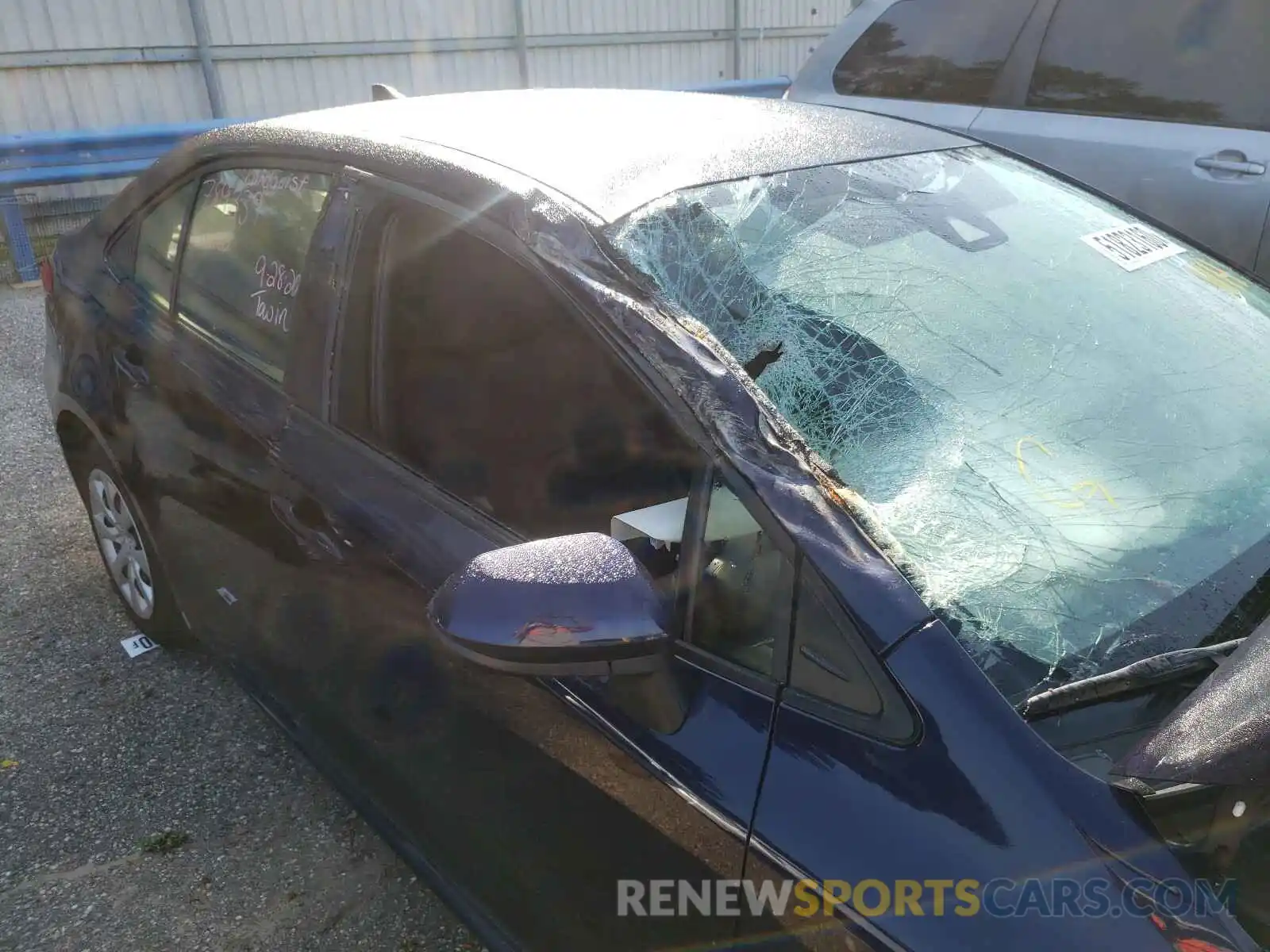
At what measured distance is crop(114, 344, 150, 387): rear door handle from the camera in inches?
103

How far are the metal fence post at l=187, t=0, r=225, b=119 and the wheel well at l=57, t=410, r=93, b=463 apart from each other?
7.12 metres

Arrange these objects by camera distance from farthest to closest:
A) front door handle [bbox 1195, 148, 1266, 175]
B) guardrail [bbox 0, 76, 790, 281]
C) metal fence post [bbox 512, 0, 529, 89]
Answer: metal fence post [bbox 512, 0, 529, 89], guardrail [bbox 0, 76, 790, 281], front door handle [bbox 1195, 148, 1266, 175]

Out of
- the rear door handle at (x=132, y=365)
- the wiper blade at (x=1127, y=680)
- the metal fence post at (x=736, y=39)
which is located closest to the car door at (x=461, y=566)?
the wiper blade at (x=1127, y=680)

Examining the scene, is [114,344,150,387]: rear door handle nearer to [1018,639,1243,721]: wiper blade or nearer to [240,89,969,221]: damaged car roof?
[240,89,969,221]: damaged car roof

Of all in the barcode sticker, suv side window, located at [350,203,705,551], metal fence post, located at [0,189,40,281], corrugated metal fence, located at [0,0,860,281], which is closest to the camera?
A: suv side window, located at [350,203,705,551]

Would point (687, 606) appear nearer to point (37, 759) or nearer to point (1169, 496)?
point (1169, 496)

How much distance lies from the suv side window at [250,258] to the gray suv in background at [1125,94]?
302cm

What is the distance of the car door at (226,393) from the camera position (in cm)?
217

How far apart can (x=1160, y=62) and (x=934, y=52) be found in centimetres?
93

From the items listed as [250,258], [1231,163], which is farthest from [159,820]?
[1231,163]

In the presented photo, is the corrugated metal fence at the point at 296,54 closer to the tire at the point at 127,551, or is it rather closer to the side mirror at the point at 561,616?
the tire at the point at 127,551

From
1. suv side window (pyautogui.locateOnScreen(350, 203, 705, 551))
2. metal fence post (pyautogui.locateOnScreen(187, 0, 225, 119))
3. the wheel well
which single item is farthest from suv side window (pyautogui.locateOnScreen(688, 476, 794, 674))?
metal fence post (pyautogui.locateOnScreen(187, 0, 225, 119))

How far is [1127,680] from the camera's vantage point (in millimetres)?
1339

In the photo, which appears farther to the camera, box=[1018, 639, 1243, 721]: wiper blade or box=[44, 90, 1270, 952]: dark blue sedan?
box=[1018, 639, 1243, 721]: wiper blade
